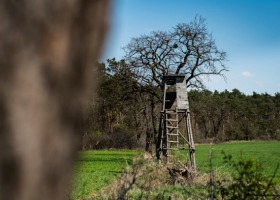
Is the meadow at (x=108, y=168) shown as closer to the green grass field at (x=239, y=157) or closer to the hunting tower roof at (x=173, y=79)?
the green grass field at (x=239, y=157)

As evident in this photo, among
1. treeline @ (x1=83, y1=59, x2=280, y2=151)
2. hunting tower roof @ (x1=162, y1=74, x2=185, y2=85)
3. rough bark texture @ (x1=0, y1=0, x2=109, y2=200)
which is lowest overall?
rough bark texture @ (x1=0, y1=0, x2=109, y2=200)

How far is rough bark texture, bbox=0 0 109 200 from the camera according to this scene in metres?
1.01

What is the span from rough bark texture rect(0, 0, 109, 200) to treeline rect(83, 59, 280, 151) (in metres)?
13.4

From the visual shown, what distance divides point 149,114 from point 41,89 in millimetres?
45380

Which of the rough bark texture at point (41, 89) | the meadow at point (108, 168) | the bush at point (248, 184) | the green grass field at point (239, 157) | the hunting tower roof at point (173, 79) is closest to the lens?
the rough bark texture at point (41, 89)

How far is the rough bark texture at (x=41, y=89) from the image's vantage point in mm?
1013

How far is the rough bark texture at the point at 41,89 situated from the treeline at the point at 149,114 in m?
13.4

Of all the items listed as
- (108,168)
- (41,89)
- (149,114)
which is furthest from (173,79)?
(149,114)

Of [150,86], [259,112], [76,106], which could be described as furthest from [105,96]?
[259,112]

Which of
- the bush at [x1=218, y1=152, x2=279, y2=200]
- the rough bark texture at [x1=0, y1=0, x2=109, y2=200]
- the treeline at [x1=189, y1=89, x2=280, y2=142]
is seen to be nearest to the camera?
the rough bark texture at [x1=0, y1=0, x2=109, y2=200]

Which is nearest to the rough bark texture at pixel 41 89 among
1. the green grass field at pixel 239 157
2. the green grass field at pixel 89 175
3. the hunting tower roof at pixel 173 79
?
the green grass field at pixel 89 175

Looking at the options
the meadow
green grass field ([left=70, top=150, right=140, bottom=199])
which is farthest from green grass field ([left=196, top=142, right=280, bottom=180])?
green grass field ([left=70, top=150, right=140, bottom=199])

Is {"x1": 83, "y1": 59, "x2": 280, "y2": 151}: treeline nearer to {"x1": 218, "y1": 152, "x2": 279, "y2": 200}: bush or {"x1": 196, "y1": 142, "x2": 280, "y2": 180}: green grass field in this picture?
{"x1": 196, "y1": 142, "x2": 280, "y2": 180}: green grass field

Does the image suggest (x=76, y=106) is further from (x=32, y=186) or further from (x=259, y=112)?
(x=259, y=112)
